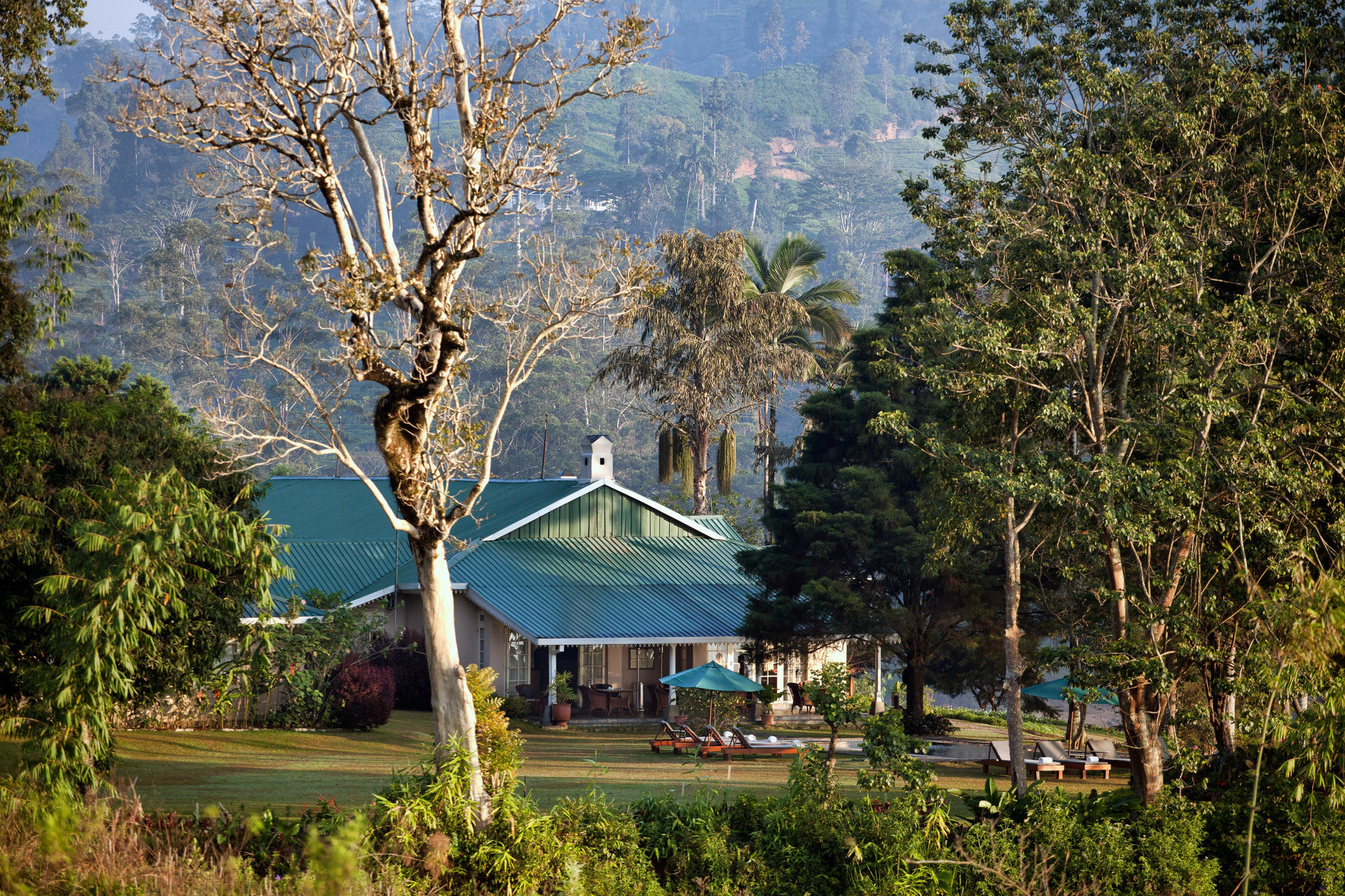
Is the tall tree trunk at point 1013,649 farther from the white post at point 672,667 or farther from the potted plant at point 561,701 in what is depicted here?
the white post at point 672,667

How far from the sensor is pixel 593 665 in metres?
31.0

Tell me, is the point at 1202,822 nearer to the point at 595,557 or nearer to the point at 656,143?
the point at 595,557

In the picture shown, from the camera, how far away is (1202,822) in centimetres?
1300

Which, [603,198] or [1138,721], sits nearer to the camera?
[1138,721]

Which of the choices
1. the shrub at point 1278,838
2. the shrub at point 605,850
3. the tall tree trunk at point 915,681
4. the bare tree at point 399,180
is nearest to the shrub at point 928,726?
the tall tree trunk at point 915,681

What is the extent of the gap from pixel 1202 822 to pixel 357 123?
39.3 feet

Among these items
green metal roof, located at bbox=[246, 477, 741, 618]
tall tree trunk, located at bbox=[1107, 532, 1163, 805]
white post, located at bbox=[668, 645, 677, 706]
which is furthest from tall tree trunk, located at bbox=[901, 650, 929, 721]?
tall tree trunk, located at bbox=[1107, 532, 1163, 805]

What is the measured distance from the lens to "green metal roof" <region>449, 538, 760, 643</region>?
28266 mm

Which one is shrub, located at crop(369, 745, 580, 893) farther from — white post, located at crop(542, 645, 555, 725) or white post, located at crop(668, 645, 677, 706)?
white post, located at crop(668, 645, 677, 706)

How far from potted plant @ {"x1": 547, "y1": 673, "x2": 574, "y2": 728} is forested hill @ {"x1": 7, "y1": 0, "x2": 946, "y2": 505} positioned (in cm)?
1716

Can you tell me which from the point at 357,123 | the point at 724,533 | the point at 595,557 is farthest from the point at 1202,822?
the point at 724,533

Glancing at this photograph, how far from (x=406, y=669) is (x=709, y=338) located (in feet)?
53.8

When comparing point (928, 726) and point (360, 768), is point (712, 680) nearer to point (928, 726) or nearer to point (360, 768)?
point (928, 726)

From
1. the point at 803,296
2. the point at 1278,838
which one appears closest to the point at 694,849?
the point at 1278,838
